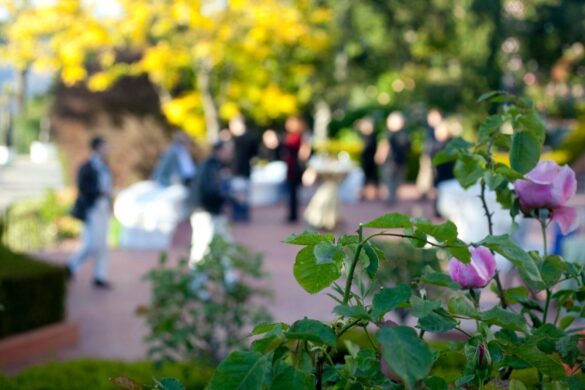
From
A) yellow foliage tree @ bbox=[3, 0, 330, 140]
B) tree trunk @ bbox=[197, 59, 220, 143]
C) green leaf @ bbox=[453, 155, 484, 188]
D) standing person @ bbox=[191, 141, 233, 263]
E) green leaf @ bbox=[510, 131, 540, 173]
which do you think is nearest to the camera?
green leaf @ bbox=[510, 131, 540, 173]

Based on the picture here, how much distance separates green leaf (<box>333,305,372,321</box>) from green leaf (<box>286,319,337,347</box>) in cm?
4

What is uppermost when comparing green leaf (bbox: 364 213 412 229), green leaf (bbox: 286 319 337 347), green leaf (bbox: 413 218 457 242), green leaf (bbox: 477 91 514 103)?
green leaf (bbox: 477 91 514 103)

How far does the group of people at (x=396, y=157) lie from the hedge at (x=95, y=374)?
9.91 m

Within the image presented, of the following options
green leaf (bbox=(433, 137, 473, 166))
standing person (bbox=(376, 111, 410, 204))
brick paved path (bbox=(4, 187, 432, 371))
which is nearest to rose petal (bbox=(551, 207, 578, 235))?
green leaf (bbox=(433, 137, 473, 166))

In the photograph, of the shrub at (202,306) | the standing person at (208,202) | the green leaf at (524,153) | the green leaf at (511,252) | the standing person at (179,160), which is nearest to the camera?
the green leaf at (511,252)

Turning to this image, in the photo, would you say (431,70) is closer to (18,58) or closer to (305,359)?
(18,58)

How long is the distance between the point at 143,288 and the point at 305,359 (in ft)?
29.6

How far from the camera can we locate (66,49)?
55.2 feet

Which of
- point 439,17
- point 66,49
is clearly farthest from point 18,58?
point 439,17

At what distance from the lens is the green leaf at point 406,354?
142cm

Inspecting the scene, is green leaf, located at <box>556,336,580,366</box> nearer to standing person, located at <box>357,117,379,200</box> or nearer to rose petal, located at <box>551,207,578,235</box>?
rose petal, located at <box>551,207,578,235</box>

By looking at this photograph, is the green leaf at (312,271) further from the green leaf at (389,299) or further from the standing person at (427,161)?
the standing person at (427,161)

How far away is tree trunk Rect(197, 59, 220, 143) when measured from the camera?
1859 cm

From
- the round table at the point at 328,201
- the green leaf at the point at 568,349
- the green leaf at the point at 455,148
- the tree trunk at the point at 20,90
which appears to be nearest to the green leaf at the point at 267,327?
the green leaf at the point at 568,349
